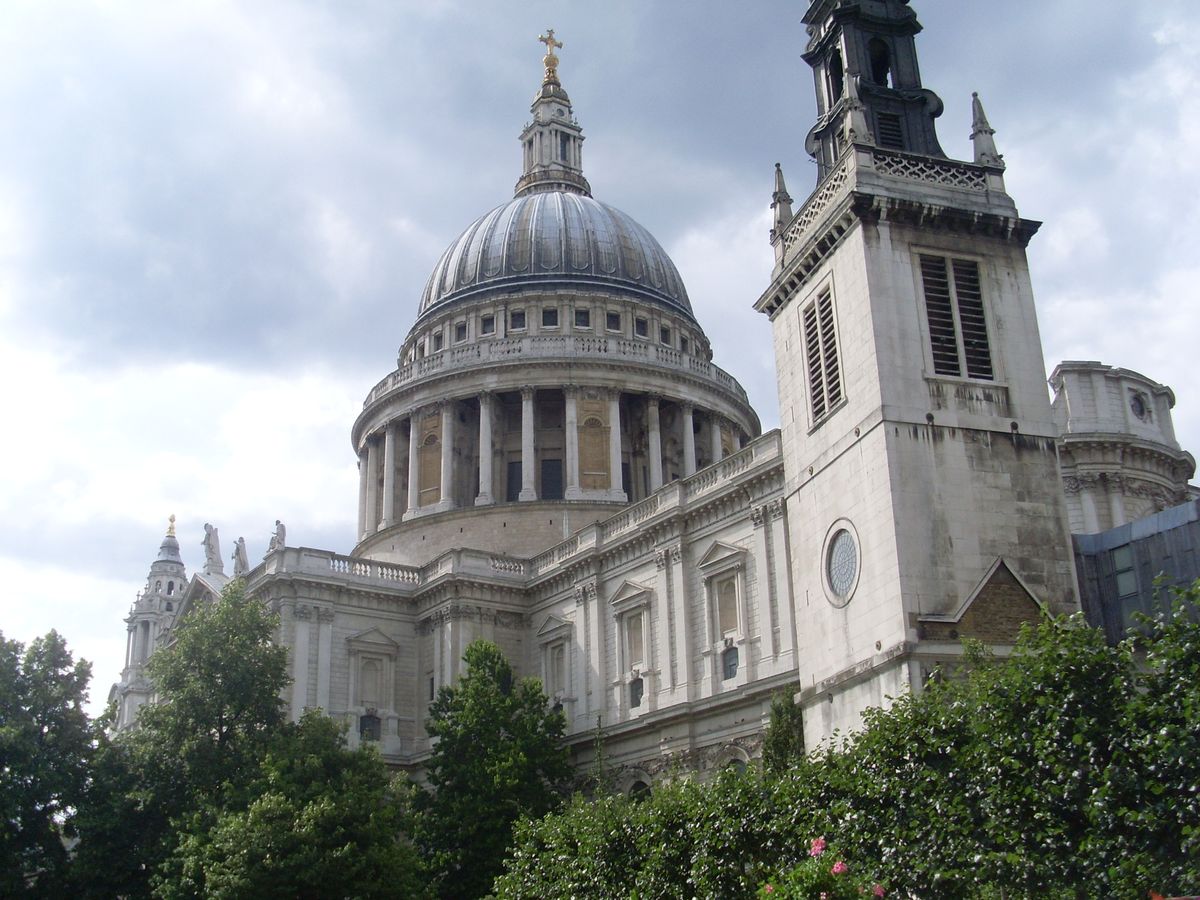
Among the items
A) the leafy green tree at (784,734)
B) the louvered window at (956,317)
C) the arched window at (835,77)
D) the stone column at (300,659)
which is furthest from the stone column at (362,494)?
the louvered window at (956,317)

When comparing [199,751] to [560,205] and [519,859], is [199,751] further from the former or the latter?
[560,205]

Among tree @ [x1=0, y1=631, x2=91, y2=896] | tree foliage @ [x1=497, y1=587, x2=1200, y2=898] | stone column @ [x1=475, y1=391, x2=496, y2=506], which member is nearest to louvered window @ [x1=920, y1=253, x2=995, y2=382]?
tree foliage @ [x1=497, y1=587, x2=1200, y2=898]

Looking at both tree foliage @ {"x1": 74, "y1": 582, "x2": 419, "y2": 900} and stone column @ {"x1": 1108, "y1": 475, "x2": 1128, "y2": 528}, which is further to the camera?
stone column @ {"x1": 1108, "y1": 475, "x2": 1128, "y2": 528}

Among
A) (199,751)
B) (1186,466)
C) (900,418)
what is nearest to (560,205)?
(1186,466)

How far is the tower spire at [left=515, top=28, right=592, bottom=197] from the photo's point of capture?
8412 centimetres

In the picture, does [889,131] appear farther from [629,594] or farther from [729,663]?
[629,594]

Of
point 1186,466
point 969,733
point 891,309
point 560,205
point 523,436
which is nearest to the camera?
point 969,733

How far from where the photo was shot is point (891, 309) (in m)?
30.9

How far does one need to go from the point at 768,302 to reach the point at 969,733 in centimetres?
1674

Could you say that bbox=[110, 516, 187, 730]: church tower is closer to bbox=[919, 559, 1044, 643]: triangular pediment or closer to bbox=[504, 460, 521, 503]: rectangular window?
bbox=[504, 460, 521, 503]: rectangular window

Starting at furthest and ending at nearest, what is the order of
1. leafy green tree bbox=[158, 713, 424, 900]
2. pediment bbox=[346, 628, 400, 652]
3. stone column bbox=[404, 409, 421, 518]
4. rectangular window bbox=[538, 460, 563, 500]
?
1. rectangular window bbox=[538, 460, 563, 500]
2. stone column bbox=[404, 409, 421, 518]
3. pediment bbox=[346, 628, 400, 652]
4. leafy green tree bbox=[158, 713, 424, 900]

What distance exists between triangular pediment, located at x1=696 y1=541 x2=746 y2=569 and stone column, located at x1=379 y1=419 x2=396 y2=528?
2628 cm

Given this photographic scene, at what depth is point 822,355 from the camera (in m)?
33.2

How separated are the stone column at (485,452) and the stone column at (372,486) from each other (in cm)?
750
